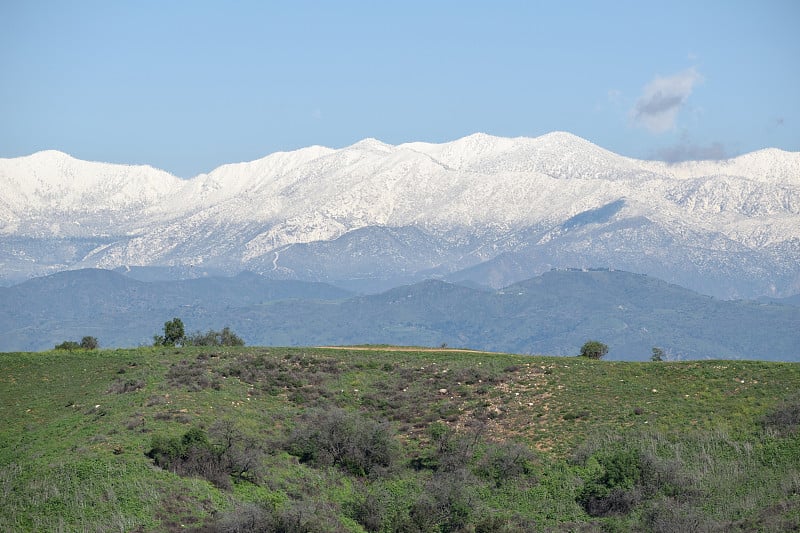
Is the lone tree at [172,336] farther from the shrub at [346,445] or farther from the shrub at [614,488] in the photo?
the shrub at [614,488]

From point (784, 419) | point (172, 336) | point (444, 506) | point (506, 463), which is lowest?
point (444, 506)

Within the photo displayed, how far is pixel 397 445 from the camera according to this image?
7106 centimetres

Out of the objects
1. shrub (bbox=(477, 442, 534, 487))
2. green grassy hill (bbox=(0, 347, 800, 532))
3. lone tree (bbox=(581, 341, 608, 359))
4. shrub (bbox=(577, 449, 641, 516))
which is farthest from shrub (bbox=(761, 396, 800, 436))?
lone tree (bbox=(581, 341, 608, 359))

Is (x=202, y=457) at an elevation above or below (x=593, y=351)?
below

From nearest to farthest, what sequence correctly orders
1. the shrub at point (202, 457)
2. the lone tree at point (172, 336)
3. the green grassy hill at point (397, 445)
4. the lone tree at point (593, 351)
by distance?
1. the green grassy hill at point (397, 445)
2. the shrub at point (202, 457)
3. the lone tree at point (593, 351)
4. the lone tree at point (172, 336)

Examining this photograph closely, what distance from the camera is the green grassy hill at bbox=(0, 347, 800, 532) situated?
5747cm

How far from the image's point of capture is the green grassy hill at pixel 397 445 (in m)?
57.5

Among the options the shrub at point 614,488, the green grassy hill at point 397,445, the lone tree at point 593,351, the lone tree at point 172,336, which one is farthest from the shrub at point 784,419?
the lone tree at point 172,336

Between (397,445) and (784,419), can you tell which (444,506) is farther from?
(784,419)

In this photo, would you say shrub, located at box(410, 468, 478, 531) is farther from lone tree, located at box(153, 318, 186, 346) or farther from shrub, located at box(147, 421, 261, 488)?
lone tree, located at box(153, 318, 186, 346)

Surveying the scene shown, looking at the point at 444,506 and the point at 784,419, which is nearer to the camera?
the point at 444,506

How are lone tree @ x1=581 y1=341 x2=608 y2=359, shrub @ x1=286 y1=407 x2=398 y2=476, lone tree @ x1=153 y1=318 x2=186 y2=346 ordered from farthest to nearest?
1. lone tree @ x1=153 y1=318 x2=186 y2=346
2. lone tree @ x1=581 y1=341 x2=608 y2=359
3. shrub @ x1=286 y1=407 x2=398 y2=476

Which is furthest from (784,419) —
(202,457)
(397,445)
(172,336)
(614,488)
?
(172,336)

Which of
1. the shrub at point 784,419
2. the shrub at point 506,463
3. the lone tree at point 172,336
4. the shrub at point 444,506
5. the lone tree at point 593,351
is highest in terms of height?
the lone tree at point 172,336
